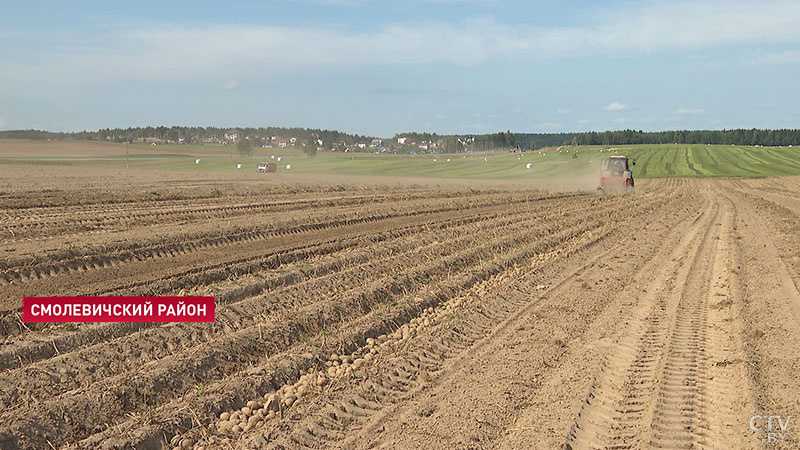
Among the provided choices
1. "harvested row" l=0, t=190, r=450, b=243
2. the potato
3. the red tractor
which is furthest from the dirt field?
the red tractor

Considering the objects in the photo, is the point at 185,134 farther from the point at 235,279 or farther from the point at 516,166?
the point at 235,279

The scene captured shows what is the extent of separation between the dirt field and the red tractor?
22891 mm

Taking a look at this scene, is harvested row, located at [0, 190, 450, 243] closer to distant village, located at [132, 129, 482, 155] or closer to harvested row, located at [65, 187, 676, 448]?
harvested row, located at [65, 187, 676, 448]

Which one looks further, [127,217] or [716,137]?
[716,137]

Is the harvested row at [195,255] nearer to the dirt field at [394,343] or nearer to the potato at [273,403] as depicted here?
the dirt field at [394,343]

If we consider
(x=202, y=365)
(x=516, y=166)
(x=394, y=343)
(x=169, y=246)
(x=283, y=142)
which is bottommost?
(x=516, y=166)

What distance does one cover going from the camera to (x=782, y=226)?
22781 mm

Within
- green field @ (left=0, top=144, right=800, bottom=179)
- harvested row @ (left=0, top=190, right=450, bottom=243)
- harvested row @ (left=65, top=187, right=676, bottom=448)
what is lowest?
green field @ (left=0, top=144, right=800, bottom=179)

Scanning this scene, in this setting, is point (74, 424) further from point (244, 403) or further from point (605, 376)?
point (605, 376)

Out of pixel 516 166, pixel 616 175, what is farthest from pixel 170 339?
pixel 516 166

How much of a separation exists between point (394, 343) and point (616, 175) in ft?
115

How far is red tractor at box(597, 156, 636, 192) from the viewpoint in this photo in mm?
39844

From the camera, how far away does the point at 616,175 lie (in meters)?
40.4

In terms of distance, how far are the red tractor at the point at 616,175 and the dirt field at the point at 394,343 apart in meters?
22.9
